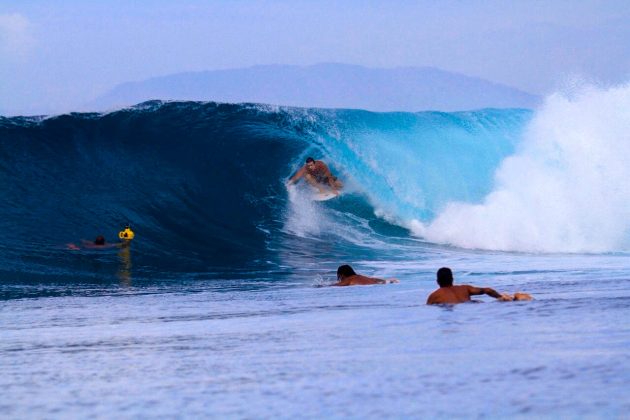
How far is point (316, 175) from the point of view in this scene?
20391 millimetres

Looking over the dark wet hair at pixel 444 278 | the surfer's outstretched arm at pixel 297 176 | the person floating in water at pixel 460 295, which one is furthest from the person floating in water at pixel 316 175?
the person floating in water at pixel 460 295

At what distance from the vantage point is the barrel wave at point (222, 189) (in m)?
16.2

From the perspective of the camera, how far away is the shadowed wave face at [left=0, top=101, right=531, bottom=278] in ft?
52.8

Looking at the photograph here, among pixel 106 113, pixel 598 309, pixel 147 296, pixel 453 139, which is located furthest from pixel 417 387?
pixel 453 139

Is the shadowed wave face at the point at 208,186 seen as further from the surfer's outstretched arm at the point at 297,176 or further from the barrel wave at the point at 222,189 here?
the surfer's outstretched arm at the point at 297,176

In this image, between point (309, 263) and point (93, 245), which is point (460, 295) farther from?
point (93, 245)

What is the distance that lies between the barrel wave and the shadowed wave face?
40mm

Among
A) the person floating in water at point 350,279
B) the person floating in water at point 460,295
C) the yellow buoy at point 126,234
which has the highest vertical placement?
the yellow buoy at point 126,234

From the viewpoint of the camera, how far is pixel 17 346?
7.21 metres

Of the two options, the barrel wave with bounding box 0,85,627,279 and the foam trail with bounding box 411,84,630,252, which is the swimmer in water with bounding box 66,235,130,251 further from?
the foam trail with bounding box 411,84,630,252

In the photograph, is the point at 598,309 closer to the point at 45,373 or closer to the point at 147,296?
the point at 45,373

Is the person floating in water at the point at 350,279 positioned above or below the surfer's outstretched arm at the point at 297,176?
below

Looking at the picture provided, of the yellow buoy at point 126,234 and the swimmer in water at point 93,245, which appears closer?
the swimmer in water at point 93,245

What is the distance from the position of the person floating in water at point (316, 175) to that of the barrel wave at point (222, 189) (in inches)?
14.5
